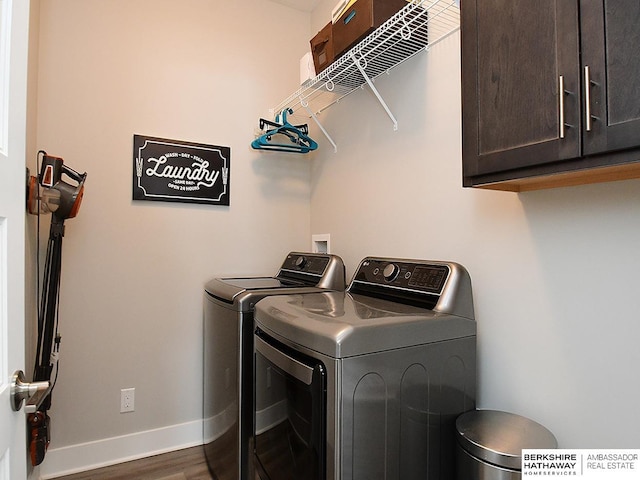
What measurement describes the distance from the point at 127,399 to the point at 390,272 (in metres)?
1.69

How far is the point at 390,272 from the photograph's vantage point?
5.30 feet

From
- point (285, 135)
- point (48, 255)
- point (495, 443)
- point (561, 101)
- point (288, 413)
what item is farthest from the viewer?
point (285, 135)

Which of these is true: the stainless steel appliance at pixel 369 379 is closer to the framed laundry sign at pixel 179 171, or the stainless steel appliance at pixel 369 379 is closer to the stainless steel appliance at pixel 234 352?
the stainless steel appliance at pixel 234 352

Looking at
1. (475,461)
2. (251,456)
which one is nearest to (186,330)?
(251,456)

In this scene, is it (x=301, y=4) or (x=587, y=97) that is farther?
(x=301, y=4)

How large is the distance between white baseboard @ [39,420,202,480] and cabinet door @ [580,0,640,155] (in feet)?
8.04

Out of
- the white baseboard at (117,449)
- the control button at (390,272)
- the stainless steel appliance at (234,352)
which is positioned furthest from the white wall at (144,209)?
the control button at (390,272)

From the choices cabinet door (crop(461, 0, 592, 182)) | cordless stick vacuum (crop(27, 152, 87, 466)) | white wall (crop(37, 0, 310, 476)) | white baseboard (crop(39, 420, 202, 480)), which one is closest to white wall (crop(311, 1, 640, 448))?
cabinet door (crop(461, 0, 592, 182))

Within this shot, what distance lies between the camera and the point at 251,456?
65.1 inches

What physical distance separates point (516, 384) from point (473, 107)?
3.09 ft

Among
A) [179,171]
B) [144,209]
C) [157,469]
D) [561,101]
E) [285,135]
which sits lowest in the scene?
[157,469]

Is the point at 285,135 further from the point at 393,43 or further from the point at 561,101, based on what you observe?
the point at 561,101

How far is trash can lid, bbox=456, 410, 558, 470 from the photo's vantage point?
1.03 metres

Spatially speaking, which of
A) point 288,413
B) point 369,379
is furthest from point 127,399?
point 369,379
